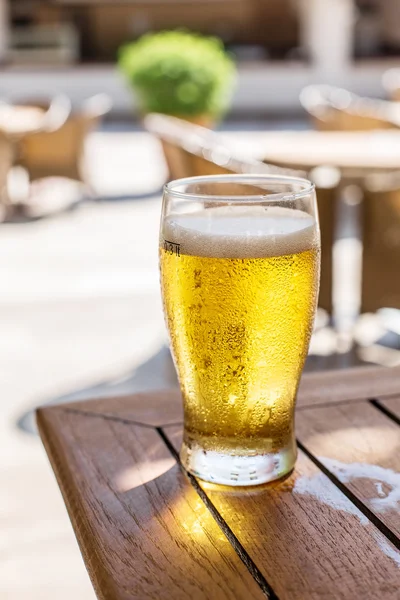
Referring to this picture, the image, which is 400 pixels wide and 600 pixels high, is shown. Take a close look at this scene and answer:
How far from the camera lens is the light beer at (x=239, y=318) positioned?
0.68m

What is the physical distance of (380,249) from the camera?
9.57 feet

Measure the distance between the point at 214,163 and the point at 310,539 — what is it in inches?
101

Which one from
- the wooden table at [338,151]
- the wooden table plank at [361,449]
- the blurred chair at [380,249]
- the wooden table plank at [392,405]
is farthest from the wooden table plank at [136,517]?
the wooden table at [338,151]

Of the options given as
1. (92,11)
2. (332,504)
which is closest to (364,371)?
(332,504)

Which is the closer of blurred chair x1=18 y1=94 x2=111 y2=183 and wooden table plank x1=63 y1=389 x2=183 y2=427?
wooden table plank x1=63 y1=389 x2=183 y2=427

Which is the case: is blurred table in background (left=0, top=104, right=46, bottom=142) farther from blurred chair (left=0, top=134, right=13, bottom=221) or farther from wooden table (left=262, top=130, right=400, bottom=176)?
wooden table (left=262, top=130, right=400, bottom=176)

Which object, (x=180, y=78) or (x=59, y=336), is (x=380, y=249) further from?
(x=180, y=78)

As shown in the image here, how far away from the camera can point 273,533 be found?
25.2 inches

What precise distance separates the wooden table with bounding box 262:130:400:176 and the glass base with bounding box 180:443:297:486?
242 cm

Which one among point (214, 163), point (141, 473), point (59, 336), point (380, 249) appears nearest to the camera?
point (141, 473)

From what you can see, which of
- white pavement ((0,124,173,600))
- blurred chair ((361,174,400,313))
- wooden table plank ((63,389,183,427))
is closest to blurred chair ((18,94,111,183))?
white pavement ((0,124,173,600))

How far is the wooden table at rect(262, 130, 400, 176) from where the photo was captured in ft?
10.0

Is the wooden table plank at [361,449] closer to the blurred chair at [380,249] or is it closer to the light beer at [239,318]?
the light beer at [239,318]

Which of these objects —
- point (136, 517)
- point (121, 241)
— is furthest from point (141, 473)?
point (121, 241)
